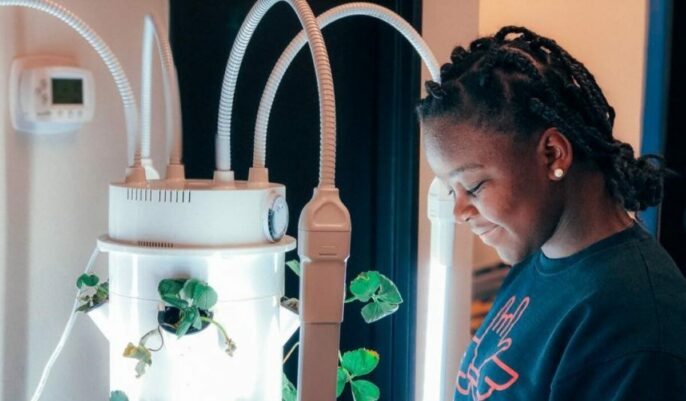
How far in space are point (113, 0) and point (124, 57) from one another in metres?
0.09

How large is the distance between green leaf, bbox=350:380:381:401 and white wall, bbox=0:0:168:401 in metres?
0.43

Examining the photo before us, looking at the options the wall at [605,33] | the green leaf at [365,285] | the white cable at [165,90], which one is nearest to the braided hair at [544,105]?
the green leaf at [365,285]

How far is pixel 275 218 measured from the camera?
3.35 feet

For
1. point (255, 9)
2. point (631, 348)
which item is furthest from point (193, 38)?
point (631, 348)

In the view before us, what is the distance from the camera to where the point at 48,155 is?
3.91 feet

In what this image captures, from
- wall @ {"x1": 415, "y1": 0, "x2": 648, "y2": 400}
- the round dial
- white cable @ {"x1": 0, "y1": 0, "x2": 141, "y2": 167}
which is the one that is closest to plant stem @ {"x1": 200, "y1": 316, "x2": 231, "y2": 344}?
the round dial

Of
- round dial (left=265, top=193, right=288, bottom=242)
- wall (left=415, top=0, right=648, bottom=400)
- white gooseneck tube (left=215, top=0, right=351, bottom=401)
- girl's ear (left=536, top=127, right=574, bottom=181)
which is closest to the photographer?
white gooseneck tube (left=215, top=0, right=351, bottom=401)

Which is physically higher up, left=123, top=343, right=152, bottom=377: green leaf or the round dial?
the round dial

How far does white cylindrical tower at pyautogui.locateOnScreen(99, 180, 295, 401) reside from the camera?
38.6 inches

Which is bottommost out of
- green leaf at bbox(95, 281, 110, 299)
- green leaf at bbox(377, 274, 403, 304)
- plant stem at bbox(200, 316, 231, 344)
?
plant stem at bbox(200, 316, 231, 344)

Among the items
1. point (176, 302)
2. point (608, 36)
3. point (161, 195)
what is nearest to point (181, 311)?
point (176, 302)

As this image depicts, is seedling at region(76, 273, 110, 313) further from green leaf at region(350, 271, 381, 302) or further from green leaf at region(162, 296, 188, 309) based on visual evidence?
green leaf at region(350, 271, 381, 302)

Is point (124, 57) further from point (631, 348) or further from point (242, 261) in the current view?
point (631, 348)

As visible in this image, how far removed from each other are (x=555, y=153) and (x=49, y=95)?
654 mm
